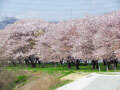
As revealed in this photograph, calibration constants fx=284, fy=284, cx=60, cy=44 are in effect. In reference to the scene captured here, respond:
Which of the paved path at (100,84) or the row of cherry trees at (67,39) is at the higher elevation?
the row of cherry trees at (67,39)

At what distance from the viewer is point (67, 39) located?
146 ft

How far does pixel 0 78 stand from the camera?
94.6 ft

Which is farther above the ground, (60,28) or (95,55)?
(60,28)

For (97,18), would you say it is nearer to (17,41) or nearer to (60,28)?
(60,28)

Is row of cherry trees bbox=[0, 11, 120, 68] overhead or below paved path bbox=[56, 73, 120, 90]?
overhead

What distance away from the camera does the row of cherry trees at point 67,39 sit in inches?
1483

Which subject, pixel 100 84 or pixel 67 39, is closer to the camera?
pixel 100 84

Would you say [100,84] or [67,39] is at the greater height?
[67,39]

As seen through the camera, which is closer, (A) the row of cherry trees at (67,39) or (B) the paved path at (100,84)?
(B) the paved path at (100,84)

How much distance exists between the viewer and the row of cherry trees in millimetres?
37672

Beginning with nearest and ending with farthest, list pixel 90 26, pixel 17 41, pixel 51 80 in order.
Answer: pixel 51 80
pixel 90 26
pixel 17 41

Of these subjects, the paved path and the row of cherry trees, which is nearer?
the paved path

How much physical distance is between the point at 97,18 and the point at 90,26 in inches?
77.4

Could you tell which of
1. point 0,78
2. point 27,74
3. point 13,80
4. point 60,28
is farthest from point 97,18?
point 0,78
